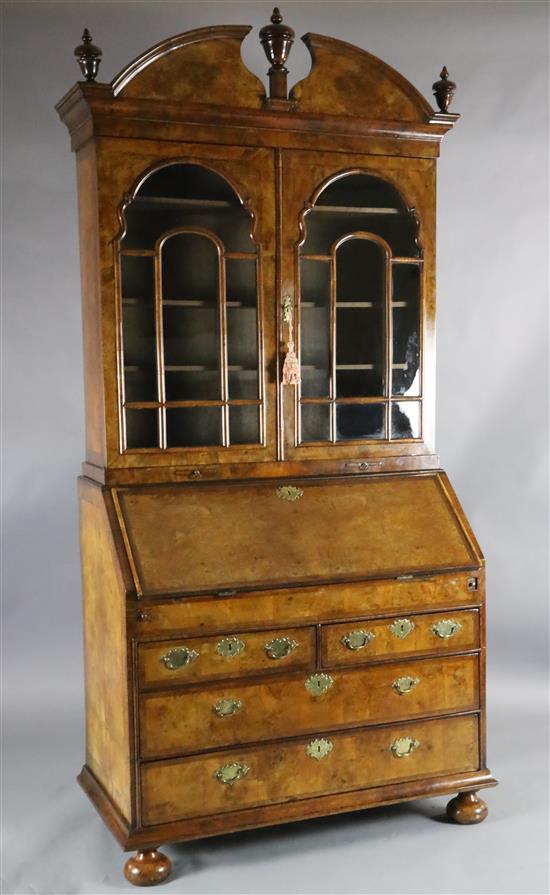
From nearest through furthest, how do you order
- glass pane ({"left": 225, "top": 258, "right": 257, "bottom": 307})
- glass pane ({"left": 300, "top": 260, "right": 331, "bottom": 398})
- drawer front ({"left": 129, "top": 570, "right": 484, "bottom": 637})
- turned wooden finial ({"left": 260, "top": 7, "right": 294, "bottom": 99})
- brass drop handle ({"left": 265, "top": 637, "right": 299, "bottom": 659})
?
drawer front ({"left": 129, "top": 570, "right": 484, "bottom": 637})
brass drop handle ({"left": 265, "top": 637, "right": 299, "bottom": 659})
turned wooden finial ({"left": 260, "top": 7, "right": 294, "bottom": 99})
glass pane ({"left": 225, "top": 258, "right": 257, "bottom": 307})
glass pane ({"left": 300, "top": 260, "right": 331, "bottom": 398})

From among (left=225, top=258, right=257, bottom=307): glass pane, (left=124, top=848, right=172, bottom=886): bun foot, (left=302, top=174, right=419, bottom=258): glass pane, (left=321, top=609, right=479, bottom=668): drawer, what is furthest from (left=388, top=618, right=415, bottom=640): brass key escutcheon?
(left=302, top=174, right=419, bottom=258): glass pane

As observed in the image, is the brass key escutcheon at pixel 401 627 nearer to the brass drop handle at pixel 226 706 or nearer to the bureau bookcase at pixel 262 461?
the bureau bookcase at pixel 262 461

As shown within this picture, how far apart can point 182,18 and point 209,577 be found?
7.48ft

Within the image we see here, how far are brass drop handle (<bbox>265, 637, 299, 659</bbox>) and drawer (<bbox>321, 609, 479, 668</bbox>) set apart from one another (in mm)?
97

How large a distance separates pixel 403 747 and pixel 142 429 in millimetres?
1238

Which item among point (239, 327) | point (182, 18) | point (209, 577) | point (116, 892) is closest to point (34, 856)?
point (116, 892)

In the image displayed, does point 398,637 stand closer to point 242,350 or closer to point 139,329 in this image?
point 242,350

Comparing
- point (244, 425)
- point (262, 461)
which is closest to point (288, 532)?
→ point (262, 461)

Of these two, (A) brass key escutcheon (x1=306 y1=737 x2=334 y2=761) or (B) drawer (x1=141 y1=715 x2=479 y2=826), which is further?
(A) brass key escutcheon (x1=306 y1=737 x2=334 y2=761)

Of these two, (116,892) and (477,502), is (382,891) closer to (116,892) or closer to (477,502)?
(116,892)

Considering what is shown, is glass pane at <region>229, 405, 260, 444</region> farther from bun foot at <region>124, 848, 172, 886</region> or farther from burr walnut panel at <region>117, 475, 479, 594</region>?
bun foot at <region>124, 848, 172, 886</region>

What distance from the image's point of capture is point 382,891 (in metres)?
3.19

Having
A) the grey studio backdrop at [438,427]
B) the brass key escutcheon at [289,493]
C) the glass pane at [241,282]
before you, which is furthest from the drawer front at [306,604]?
the glass pane at [241,282]

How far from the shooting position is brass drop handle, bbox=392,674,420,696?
3.45 metres
